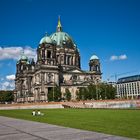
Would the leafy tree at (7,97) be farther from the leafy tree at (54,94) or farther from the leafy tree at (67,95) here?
the leafy tree at (67,95)

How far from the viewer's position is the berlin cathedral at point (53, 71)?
12938cm

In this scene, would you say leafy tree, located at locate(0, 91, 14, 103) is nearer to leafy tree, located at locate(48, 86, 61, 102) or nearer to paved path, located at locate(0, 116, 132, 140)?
leafy tree, located at locate(48, 86, 61, 102)

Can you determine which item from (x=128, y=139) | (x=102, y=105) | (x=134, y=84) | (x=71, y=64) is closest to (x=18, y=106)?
(x=102, y=105)

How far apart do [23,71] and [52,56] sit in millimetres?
27492

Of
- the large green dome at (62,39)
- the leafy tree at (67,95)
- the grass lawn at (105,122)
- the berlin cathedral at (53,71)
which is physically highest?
the large green dome at (62,39)

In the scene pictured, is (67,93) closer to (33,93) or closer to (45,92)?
(45,92)

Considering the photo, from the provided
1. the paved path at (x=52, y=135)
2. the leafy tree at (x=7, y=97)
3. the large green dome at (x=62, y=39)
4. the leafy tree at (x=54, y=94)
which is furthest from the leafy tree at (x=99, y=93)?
the paved path at (x=52, y=135)

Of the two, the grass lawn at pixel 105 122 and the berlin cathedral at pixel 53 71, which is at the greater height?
the berlin cathedral at pixel 53 71

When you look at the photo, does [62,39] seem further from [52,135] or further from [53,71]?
[52,135]

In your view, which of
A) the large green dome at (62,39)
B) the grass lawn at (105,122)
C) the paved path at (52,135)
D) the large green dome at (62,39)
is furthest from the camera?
the large green dome at (62,39)

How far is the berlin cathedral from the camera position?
5094 inches

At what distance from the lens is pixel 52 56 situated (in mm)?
133750

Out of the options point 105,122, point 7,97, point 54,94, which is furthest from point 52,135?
point 7,97

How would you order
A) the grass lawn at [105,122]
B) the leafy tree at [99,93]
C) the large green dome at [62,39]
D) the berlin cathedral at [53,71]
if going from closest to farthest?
1. the grass lawn at [105,122]
2. the leafy tree at [99,93]
3. the berlin cathedral at [53,71]
4. the large green dome at [62,39]
